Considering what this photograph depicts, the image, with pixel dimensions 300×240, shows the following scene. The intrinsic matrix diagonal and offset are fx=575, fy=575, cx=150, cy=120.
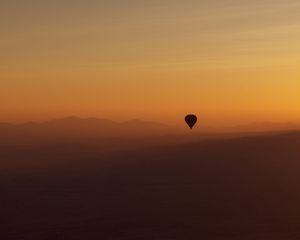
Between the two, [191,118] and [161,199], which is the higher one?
[161,199]

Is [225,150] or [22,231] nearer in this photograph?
[22,231]

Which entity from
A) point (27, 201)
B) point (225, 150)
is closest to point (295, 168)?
point (225, 150)

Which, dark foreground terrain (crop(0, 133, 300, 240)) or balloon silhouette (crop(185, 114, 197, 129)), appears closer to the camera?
dark foreground terrain (crop(0, 133, 300, 240))

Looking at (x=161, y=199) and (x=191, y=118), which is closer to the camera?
(x=191, y=118)

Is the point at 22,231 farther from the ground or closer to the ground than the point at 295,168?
closer to the ground

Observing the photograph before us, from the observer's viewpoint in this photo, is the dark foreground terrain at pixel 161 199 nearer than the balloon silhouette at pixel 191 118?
Yes

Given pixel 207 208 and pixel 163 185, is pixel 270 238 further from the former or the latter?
pixel 163 185

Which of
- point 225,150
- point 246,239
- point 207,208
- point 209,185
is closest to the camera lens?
point 246,239

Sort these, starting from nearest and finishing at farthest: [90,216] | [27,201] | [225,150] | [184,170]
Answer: [90,216] < [27,201] < [184,170] < [225,150]
